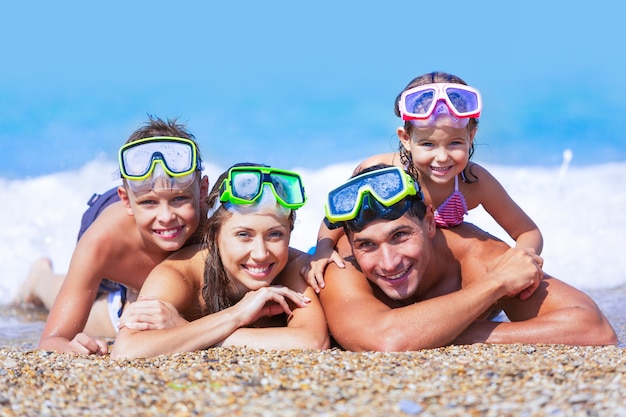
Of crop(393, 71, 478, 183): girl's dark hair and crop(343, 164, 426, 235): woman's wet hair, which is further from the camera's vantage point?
crop(393, 71, 478, 183): girl's dark hair

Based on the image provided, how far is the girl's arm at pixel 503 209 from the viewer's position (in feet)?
21.0

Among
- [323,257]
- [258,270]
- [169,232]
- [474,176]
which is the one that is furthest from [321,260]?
[474,176]

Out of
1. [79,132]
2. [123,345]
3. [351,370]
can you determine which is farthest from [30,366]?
[79,132]

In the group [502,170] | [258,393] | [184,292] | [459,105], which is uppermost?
[502,170]

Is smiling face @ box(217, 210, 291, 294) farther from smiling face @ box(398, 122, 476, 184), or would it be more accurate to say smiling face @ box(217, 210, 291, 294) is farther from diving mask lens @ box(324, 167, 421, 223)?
smiling face @ box(398, 122, 476, 184)

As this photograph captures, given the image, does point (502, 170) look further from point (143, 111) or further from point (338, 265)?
point (338, 265)

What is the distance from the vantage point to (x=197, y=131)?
22734mm

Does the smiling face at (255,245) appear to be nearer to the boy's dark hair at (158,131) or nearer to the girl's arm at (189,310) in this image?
the girl's arm at (189,310)

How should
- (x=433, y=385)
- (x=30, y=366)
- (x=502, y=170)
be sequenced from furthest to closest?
(x=502, y=170)
(x=30, y=366)
(x=433, y=385)

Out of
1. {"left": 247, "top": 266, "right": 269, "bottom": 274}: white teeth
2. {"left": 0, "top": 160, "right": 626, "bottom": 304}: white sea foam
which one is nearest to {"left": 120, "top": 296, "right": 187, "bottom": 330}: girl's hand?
{"left": 247, "top": 266, "right": 269, "bottom": 274}: white teeth

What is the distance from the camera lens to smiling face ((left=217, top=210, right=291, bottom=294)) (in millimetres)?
5457

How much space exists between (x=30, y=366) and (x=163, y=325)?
3.02 feet

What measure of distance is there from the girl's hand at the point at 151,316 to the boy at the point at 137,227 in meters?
0.46

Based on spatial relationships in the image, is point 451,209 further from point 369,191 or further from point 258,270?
point 258,270
